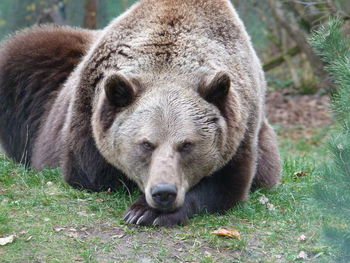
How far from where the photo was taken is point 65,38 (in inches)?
336

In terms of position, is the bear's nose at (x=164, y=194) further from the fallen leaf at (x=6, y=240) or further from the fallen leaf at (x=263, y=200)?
the fallen leaf at (x=263, y=200)

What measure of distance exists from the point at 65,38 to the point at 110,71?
2.58 m

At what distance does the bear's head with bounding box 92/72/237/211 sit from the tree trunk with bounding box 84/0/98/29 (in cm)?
824

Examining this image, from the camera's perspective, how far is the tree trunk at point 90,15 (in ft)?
45.8

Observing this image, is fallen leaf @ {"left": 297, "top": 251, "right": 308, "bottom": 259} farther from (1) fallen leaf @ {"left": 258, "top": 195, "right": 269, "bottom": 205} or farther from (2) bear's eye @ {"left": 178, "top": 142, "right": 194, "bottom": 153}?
(1) fallen leaf @ {"left": 258, "top": 195, "right": 269, "bottom": 205}

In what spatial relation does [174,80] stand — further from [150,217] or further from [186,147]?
[150,217]

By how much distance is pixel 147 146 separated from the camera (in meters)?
5.49

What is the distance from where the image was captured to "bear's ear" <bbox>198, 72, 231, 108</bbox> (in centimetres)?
567

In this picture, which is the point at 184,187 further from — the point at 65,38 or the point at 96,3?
the point at 96,3

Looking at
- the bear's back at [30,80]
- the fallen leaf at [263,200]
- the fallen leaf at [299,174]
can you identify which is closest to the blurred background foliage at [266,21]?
the fallen leaf at [299,174]

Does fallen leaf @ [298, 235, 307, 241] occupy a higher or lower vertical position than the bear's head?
lower

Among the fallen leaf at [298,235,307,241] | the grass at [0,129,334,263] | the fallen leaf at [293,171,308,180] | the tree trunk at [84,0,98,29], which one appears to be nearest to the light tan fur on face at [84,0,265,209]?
the grass at [0,129,334,263]

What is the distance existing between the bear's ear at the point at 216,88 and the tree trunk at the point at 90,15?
860 centimetres

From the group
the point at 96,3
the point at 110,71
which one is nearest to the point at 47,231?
the point at 110,71
